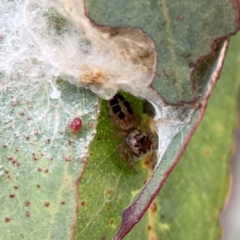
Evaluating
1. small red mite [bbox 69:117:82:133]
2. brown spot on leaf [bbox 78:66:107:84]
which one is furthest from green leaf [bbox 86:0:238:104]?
small red mite [bbox 69:117:82:133]

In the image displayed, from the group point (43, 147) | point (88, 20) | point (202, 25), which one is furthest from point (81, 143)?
point (202, 25)

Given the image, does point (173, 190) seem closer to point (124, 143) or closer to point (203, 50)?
point (124, 143)

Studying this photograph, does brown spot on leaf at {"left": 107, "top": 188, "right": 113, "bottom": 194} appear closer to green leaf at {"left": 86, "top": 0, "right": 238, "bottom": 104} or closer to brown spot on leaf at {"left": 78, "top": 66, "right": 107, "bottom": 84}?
brown spot on leaf at {"left": 78, "top": 66, "right": 107, "bottom": 84}

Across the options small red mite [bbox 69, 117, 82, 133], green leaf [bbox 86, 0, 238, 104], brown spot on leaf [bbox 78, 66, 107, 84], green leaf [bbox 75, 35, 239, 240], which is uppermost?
green leaf [bbox 86, 0, 238, 104]

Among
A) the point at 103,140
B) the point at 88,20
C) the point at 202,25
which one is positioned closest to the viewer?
the point at 202,25

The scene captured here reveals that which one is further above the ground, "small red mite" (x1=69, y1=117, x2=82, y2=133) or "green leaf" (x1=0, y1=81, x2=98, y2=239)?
"small red mite" (x1=69, y1=117, x2=82, y2=133)

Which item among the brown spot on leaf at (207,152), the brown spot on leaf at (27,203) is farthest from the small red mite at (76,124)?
the brown spot on leaf at (207,152)
